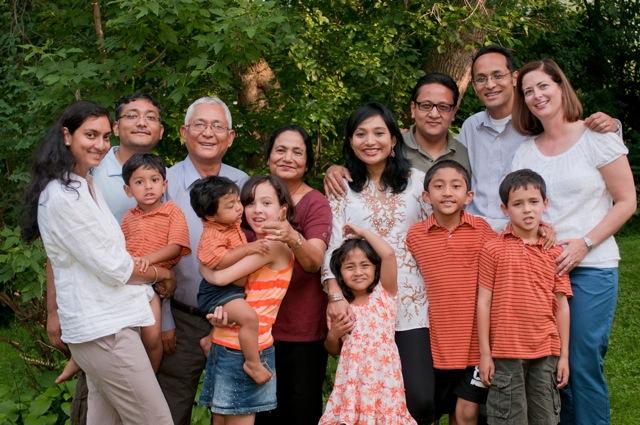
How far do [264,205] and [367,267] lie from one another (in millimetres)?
562

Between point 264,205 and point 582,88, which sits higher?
point 582,88

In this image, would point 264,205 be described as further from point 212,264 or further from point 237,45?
point 237,45

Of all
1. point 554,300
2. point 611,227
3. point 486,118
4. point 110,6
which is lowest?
point 554,300

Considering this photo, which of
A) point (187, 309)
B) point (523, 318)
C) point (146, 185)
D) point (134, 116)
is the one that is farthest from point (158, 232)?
point (523, 318)

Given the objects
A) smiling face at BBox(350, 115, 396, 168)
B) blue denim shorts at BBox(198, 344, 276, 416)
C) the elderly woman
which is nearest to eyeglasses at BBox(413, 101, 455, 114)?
smiling face at BBox(350, 115, 396, 168)

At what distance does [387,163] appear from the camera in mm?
3941

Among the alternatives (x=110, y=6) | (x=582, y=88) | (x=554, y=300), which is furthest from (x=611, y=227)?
(x=582, y=88)

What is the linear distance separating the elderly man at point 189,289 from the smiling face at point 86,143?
603 mm

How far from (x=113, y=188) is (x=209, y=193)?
0.64m

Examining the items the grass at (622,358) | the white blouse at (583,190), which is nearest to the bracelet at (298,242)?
the white blouse at (583,190)

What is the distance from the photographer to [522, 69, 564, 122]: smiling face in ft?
12.4

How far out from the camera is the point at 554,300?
3.63m

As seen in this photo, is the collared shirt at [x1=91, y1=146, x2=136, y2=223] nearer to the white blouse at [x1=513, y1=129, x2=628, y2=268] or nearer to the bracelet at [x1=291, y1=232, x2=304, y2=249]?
the bracelet at [x1=291, y1=232, x2=304, y2=249]

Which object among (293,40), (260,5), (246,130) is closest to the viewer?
(260,5)
